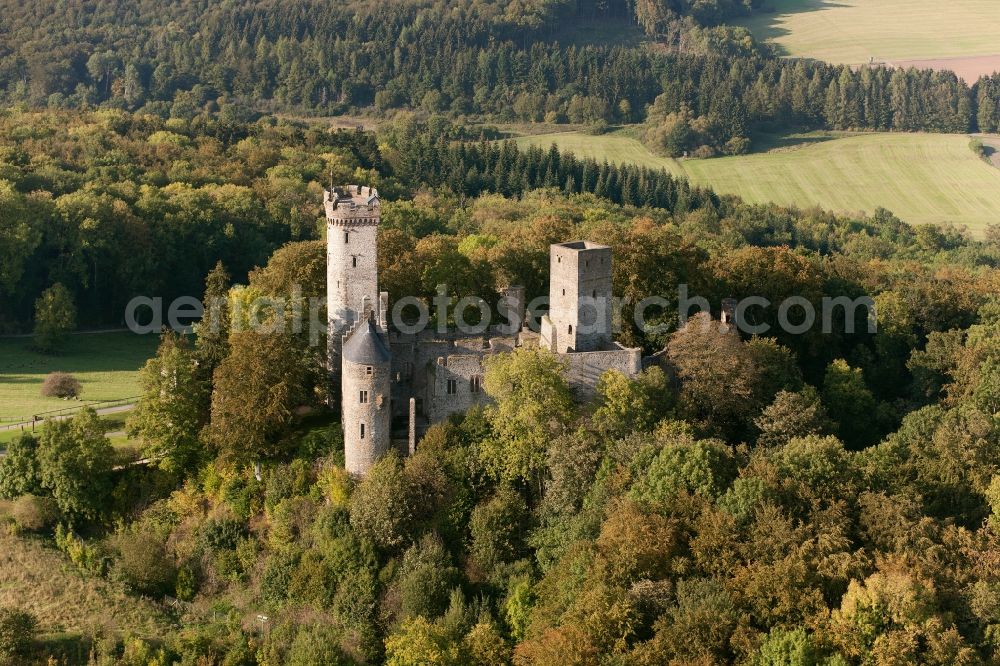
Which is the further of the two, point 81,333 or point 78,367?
point 81,333

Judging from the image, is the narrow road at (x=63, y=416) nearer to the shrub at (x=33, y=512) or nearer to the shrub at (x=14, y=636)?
the shrub at (x=33, y=512)

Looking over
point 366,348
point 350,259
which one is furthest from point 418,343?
point 350,259

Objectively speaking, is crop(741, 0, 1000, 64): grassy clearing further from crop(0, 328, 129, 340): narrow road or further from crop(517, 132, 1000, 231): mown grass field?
crop(0, 328, 129, 340): narrow road

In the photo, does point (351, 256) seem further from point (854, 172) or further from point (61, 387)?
point (854, 172)

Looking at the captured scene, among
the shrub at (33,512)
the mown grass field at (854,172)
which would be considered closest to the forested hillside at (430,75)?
the mown grass field at (854,172)

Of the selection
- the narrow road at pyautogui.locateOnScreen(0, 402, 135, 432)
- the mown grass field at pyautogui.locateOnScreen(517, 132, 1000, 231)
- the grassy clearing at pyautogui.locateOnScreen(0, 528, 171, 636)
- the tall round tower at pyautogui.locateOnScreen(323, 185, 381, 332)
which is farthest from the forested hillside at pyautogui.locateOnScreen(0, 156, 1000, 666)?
the mown grass field at pyautogui.locateOnScreen(517, 132, 1000, 231)

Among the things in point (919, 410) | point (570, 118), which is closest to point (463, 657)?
point (919, 410)

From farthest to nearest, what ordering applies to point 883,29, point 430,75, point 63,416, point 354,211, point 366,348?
point 883,29 < point 430,75 < point 63,416 < point 354,211 < point 366,348
